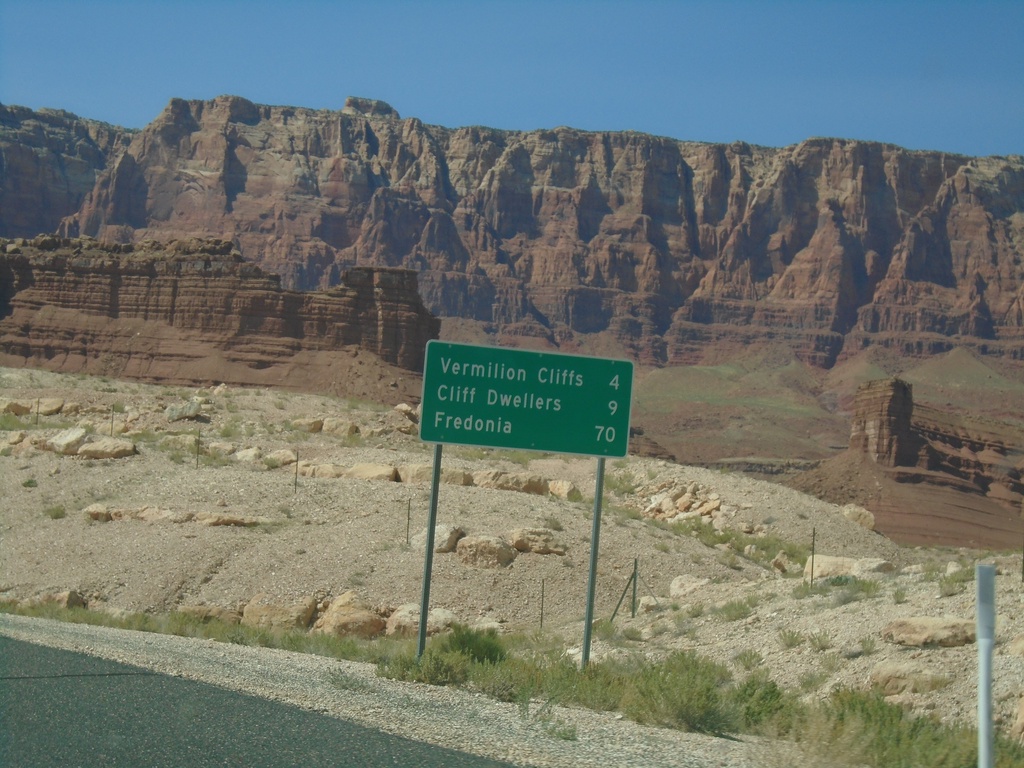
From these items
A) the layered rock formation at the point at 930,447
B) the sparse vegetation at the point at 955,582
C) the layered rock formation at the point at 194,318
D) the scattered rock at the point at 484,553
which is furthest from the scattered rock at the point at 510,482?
the layered rock formation at the point at 930,447

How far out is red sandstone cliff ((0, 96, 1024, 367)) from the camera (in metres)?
159

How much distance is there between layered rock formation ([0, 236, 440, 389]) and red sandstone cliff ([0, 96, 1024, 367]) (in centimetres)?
8615

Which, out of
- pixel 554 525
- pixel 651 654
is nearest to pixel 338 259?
pixel 554 525

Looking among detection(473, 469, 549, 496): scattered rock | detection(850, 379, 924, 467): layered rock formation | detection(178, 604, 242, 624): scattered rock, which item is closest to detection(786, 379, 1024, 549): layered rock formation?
detection(850, 379, 924, 467): layered rock formation

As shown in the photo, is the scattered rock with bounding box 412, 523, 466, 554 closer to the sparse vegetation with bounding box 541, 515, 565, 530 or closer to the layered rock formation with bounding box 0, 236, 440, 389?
the sparse vegetation with bounding box 541, 515, 565, 530

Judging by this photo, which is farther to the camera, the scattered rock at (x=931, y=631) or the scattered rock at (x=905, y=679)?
the scattered rock at (x=931, y=631)

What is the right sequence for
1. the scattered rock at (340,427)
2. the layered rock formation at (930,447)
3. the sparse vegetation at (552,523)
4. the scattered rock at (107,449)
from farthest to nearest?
1. the layered rock formation at (930,447)
2. the scattered rock at (340,427)
3. the scattered rock at (107,449)
4. the sparse vegetation at (552,523)

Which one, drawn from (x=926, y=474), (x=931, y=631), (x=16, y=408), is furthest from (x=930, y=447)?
(x=931, y=631)

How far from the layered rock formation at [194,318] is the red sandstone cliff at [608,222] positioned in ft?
283

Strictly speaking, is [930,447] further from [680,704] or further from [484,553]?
[680,704]

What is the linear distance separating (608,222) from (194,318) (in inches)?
4356

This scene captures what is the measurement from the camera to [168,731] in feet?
26.7

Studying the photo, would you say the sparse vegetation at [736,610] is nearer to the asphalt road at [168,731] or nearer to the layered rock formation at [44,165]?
the asphalt road at [168,731]

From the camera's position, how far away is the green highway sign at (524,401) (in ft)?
38.7
